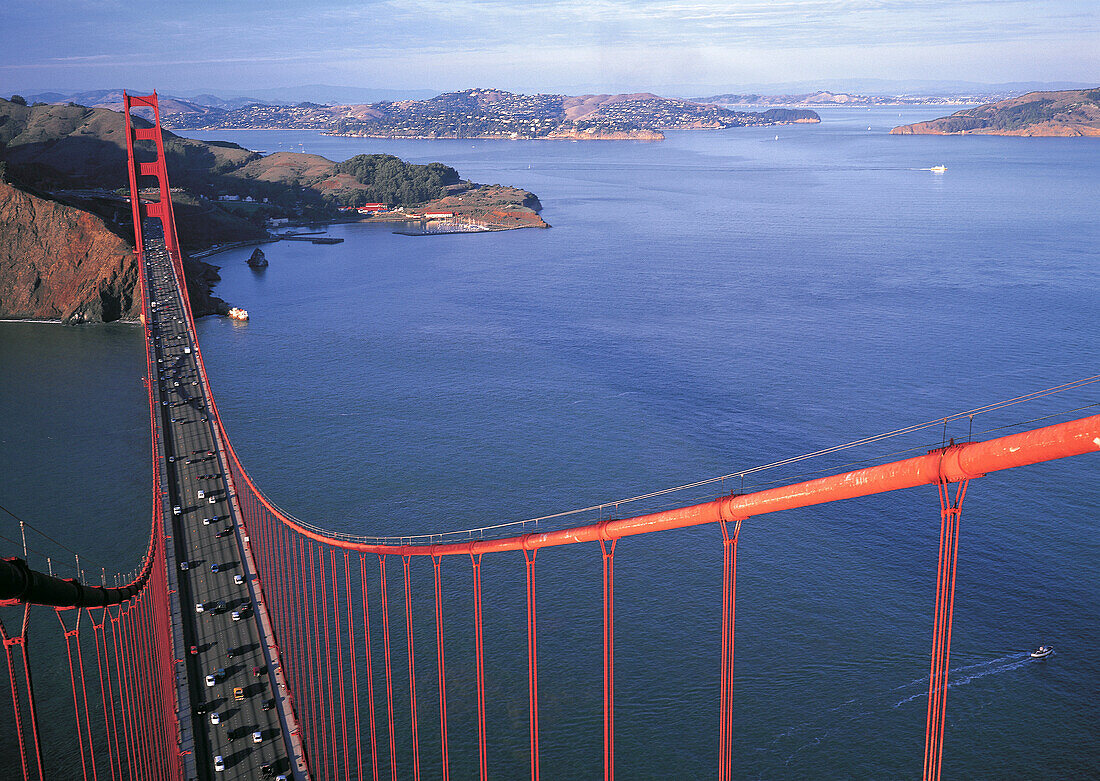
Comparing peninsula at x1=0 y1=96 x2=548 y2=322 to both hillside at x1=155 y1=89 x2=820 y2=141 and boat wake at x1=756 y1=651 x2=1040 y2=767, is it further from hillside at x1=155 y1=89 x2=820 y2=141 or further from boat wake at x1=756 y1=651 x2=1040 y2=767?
hillside at x1=155 y1=89 x2=820 y2=141

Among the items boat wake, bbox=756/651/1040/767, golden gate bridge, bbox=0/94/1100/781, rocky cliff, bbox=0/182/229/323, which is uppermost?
rocky cliff, bbox=0/182/229/323

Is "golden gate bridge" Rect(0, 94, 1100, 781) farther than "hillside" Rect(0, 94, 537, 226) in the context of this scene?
No

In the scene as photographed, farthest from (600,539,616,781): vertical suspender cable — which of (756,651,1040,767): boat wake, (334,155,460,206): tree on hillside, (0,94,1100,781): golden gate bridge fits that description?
(334,155,460,206): tree on hillside

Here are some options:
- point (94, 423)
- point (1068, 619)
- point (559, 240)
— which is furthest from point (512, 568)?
point (559, 240)

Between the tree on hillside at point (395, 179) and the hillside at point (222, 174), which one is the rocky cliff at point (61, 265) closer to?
the hillside at point (222, 174)

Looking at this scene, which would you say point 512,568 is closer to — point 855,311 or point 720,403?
point 720,403

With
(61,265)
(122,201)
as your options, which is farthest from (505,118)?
(61,265)

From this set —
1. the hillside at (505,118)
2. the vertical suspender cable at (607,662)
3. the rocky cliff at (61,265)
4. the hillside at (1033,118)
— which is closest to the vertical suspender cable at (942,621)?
the vertical suspender cable at (607,662)
